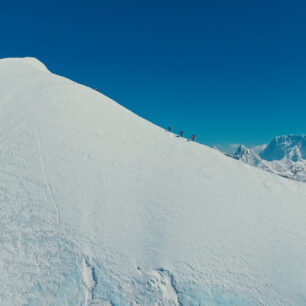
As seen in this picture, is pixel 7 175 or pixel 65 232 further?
pixel 7 175

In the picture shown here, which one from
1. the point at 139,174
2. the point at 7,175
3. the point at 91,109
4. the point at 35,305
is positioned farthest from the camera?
the point at 91,109

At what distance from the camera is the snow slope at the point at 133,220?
13.0m

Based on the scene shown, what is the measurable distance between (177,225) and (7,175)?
11.8 metres

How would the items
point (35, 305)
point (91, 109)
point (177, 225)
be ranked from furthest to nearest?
point (91, 109) → point (177, 225) → point (35, 305)

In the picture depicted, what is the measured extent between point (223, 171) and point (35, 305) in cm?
1562

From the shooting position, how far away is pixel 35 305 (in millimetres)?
12227

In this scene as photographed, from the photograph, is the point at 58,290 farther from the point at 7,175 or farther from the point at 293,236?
the point at 293,236

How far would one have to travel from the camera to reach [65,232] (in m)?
14.9

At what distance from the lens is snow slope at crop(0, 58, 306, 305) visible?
42.7 feet

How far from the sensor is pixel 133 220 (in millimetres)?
16234

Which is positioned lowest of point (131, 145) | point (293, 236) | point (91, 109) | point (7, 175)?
point (7, 175)

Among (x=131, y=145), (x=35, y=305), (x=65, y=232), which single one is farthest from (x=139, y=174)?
(x=35, y=305)

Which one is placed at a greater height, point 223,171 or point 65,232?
point 223,171

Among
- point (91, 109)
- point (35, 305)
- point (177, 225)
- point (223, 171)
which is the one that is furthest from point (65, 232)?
point (91, 109)
